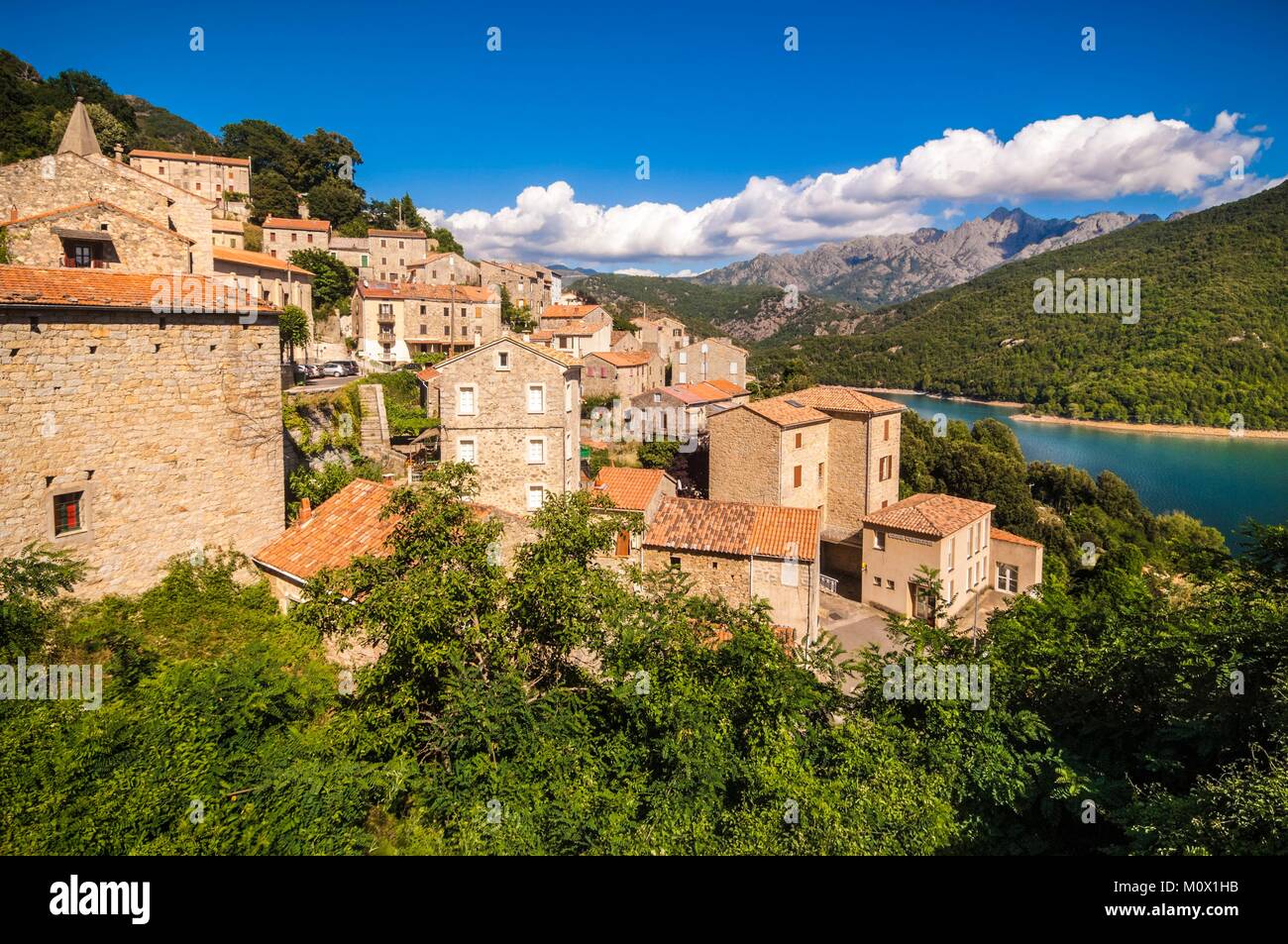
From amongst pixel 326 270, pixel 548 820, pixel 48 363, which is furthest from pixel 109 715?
pixel 326 270

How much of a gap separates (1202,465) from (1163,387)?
55.2ft

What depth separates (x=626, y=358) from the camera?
47.2 meters

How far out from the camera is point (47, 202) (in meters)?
17.4

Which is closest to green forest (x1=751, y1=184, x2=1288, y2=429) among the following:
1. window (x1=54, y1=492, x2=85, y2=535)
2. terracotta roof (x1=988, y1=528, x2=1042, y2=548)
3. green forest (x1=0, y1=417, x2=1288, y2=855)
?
terracotta roof (x1=988, y1=528, x2=1042, y2=548)

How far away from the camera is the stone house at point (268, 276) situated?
39781mm

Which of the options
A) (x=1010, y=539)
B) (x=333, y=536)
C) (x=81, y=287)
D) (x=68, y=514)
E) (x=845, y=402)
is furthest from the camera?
(x=845, y=402)

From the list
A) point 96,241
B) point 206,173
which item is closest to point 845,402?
point 96,241

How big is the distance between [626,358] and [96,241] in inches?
1302

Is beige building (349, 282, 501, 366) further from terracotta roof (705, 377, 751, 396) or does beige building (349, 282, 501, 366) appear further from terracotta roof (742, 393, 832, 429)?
terracotta roof (742, 393, 832, 429)

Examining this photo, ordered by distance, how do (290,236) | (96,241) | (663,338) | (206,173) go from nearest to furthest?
(96,241), (290,236), (663,338), (206,173)

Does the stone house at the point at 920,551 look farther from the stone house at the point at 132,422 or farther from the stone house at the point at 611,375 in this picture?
the stone house at the point at 611,375

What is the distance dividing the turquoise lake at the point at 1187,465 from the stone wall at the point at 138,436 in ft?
207

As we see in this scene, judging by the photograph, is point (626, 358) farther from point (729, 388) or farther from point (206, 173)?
point (206, 173)
